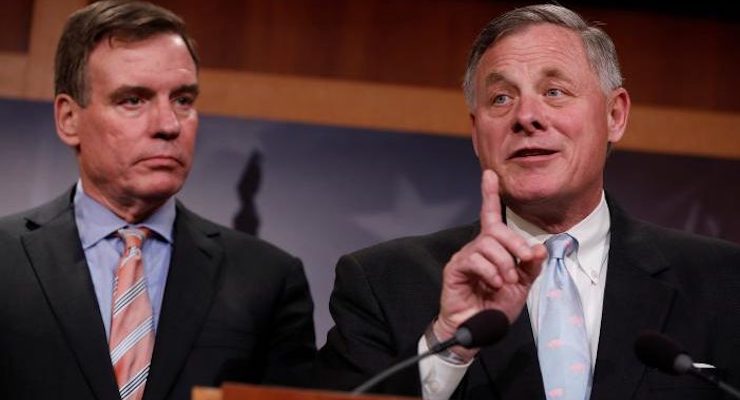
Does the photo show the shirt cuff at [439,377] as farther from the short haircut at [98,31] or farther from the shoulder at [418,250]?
the short haircut at [98,31]

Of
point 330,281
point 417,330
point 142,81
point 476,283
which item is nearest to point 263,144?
point 330,281

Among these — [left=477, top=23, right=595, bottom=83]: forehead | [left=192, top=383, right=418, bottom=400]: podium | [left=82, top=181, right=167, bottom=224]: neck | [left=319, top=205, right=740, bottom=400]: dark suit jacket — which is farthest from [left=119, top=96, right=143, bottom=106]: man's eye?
[left=192, top=383, right=418, bottom=400]: podium

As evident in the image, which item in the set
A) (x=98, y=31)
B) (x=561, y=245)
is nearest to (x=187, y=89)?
(x=98, y=31)

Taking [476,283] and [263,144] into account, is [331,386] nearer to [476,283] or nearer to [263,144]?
[476,283]

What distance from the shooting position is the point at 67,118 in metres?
2.83

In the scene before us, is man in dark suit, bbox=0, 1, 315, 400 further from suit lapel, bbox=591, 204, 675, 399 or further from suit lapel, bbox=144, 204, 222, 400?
suit lapel, bbox=591, 204, 675, 399

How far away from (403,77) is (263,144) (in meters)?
0.50

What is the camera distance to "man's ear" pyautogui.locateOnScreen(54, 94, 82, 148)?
9.23 feet

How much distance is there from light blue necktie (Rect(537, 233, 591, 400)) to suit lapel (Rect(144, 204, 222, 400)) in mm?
760

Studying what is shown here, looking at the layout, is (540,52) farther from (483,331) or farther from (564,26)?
(483,331)

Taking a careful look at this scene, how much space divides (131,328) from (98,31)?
0.71 metres

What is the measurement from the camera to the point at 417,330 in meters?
2.28

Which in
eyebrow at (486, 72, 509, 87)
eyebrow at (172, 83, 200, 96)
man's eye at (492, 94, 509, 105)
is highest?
eyebrow at (486, 72, 509, 87)

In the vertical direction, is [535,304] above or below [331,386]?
above
